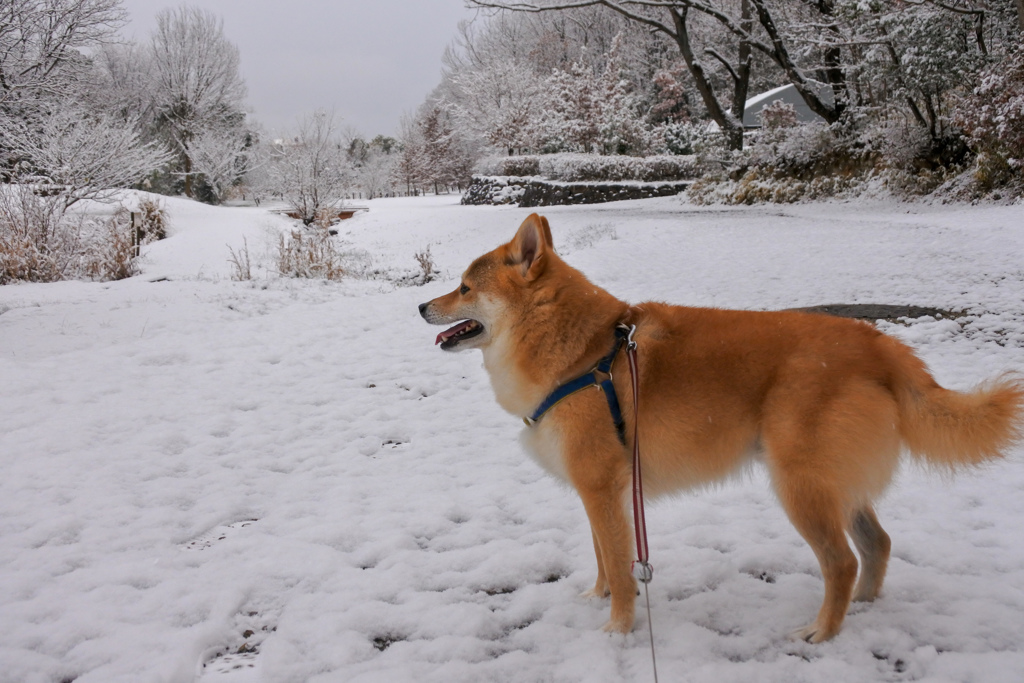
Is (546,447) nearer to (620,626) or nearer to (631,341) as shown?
(631,341)

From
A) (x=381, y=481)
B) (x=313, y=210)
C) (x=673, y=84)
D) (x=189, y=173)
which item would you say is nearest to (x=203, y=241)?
(x=313, y=210)

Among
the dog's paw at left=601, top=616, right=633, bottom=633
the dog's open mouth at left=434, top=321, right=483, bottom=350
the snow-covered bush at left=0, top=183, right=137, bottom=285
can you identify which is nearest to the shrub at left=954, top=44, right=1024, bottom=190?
the dog's open mouth at left=434, top=321, right=483, bottom=350

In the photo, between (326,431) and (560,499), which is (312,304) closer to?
(326,431)

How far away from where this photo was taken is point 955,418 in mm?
2096

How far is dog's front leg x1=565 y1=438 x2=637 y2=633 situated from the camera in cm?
239

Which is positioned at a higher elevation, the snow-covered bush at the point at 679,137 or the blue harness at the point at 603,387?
the snow-covered bush at the point at 679,137

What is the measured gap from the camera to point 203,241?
17.7 m

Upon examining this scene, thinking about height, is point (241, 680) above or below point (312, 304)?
below

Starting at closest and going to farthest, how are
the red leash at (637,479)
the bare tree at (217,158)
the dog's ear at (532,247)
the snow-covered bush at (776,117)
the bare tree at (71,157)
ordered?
the red leash at (637,479) < the dog's ear at (532,247) < the bare tree at (71,157) < the snow-covered bush at (776,117) < the bare tree at (217,158)

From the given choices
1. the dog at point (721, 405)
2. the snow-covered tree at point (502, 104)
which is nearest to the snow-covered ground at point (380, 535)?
the dog at point (721, 405)

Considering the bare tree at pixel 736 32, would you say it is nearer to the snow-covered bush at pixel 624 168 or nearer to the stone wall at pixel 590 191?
the stone wall at pixel 590 191

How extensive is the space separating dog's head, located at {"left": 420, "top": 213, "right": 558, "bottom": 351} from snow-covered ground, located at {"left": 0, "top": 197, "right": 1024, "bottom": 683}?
1.19 metres

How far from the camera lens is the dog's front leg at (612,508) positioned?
2.39 meters

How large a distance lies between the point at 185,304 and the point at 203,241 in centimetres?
1066
